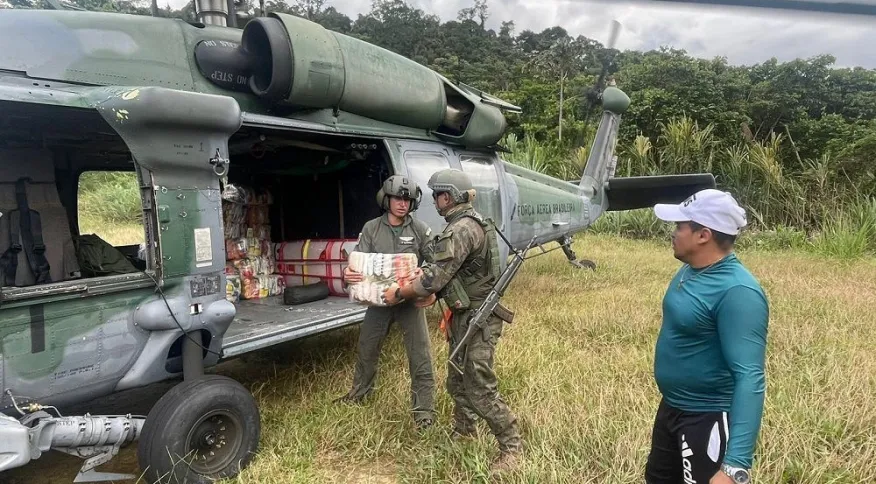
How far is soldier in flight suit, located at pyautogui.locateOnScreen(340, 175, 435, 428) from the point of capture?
12.4ft

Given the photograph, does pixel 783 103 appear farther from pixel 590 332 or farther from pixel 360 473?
pixel 360 473

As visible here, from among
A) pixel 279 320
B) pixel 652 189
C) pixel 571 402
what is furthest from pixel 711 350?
pixel 652 189

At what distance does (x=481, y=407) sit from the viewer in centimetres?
311

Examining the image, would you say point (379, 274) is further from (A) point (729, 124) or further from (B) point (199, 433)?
(A) point (729, 124)

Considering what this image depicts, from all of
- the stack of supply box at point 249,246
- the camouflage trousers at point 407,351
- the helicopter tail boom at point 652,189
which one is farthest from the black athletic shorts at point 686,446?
the helicopter tail boom at point 652,189

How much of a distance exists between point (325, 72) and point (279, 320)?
190 cm

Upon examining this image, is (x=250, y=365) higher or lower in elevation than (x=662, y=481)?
lower

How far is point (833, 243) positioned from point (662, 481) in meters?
10.2

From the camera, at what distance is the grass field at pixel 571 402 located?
2969mm

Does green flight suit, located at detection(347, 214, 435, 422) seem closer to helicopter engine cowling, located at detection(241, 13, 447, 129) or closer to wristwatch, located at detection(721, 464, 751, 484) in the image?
helicopter engine cowling, located at detection(241, 13, 447, 129)

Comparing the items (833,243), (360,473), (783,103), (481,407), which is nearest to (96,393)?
(360,473)

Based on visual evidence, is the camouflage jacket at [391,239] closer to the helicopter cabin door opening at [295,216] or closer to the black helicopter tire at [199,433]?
the helicopter cabin door opening at [295,216]

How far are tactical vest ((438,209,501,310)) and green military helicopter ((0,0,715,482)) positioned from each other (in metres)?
1.30

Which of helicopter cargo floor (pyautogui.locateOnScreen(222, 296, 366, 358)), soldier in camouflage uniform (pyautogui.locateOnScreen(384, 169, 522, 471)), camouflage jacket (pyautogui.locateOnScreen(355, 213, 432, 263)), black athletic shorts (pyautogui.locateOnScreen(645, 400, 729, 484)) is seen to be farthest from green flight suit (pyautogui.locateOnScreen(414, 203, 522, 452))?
helicopter cargo floor (pyautogui.locateOnScreen(222, 296, 366, 358))
